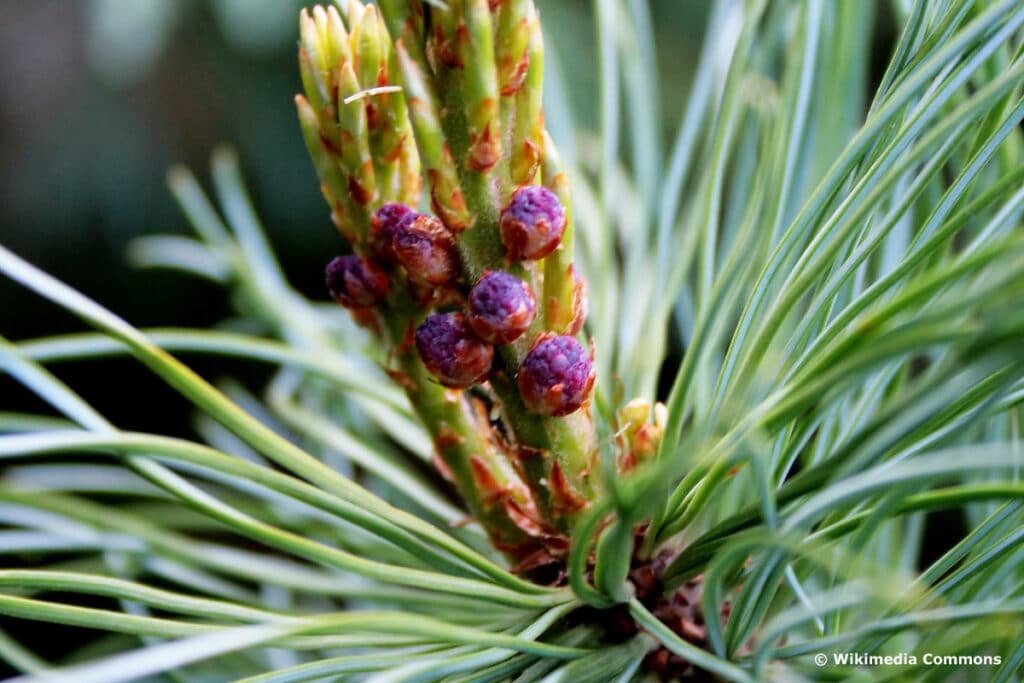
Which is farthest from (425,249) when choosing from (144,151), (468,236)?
(144,151)

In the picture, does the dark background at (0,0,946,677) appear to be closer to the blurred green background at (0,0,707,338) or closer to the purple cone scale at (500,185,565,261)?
the blurred green background at (0,0,707,338)

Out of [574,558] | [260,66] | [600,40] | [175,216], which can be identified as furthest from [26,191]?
[574,558]

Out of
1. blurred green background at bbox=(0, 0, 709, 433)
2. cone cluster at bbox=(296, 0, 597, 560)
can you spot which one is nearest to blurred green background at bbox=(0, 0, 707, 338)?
blurred green background at bbox=(0, 0, 709, 433)

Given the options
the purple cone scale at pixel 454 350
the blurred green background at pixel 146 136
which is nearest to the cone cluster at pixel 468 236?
the purple cone scale at pixel 454 350

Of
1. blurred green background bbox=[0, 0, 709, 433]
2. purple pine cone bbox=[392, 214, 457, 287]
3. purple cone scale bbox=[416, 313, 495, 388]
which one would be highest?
purple pine cone bbox=[392, 214, 457, 287]

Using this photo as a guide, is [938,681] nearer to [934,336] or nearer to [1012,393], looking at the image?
[1012,393]

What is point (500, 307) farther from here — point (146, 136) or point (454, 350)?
point (146, 136)
